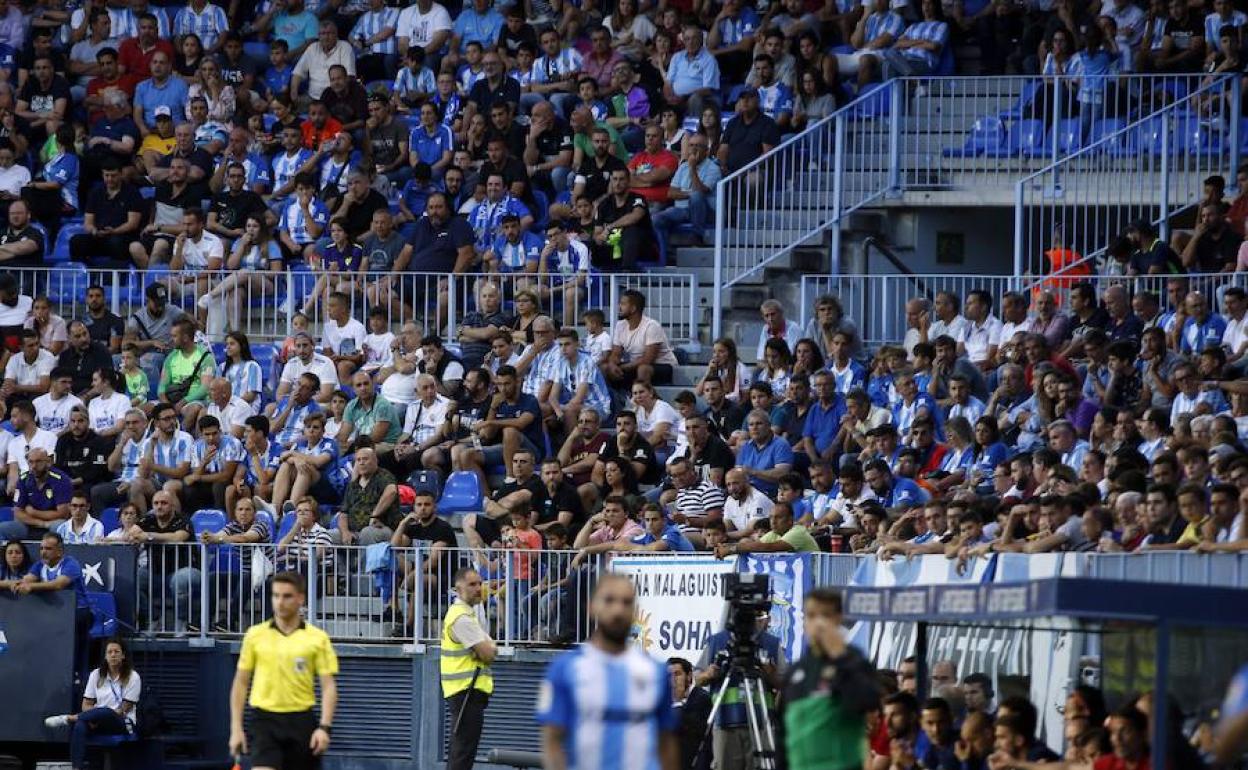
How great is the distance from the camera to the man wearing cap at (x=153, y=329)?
26.1 metres

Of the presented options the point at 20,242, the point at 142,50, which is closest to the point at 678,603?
the point at 20,242

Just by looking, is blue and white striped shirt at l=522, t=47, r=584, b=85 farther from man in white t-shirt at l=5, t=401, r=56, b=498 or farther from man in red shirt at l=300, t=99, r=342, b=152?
man in white t-shirt at l=5, t=401, r=56, b=498

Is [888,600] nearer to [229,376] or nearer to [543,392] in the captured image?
[543,392]

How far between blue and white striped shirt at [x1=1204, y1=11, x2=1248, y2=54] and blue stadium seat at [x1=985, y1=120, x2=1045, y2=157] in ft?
5.93

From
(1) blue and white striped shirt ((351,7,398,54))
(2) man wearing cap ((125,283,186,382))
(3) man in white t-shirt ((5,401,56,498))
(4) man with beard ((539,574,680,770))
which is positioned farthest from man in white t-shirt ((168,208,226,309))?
(4) man with beard ((539,574,680,770))

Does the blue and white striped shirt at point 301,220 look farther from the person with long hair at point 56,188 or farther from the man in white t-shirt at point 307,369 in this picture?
the person with long hair at point 56,188

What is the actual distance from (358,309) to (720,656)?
9.92 meters

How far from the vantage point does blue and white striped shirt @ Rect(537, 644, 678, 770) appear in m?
10.8

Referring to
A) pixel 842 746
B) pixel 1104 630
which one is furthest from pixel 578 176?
pixel 842 746

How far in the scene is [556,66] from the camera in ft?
94.4

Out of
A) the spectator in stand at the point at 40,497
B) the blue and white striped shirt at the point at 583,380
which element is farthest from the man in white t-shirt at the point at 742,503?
the spectator in stand at the point at 40,497

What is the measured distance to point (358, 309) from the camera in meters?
26.4

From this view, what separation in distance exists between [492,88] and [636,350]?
5.07m

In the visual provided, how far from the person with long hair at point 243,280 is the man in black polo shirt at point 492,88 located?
2635 mm
